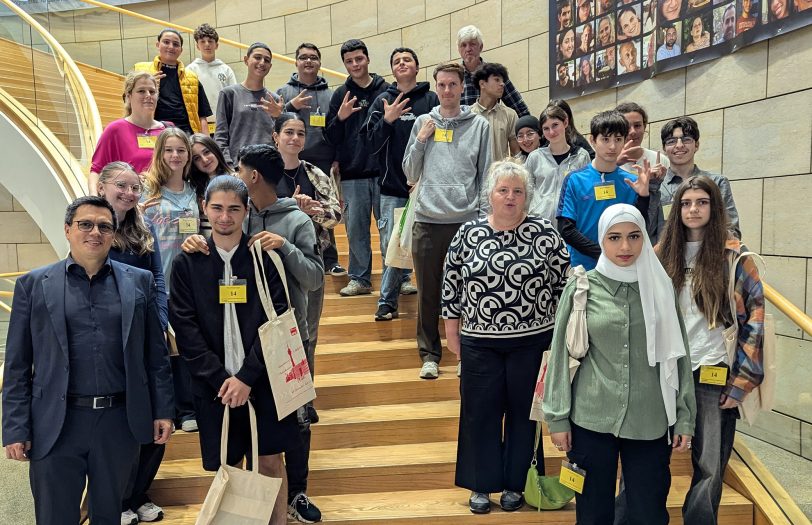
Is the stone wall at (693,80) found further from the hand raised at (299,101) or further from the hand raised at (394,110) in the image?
the hand raised at (299,101)

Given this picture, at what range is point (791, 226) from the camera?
421cm

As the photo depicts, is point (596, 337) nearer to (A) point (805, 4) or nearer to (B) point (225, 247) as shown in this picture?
(B) point (225, 247)

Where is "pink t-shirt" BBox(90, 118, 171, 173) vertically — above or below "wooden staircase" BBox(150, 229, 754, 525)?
above

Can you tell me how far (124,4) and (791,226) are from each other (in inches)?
418

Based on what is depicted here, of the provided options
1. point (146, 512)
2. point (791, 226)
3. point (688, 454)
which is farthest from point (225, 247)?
point (791, 226)

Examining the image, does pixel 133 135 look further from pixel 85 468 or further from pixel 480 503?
pixel 480 503

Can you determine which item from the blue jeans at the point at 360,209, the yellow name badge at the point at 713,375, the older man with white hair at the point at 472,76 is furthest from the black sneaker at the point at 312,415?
the older man with white hair at the point at 472,76

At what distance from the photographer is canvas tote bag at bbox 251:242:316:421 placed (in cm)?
268

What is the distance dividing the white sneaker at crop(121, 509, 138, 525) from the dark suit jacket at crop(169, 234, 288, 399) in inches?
35.1

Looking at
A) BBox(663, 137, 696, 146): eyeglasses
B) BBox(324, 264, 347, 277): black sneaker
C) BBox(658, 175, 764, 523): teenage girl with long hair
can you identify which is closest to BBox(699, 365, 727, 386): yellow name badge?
BBox(658, 175, 764, 523): teenage girl with long hair

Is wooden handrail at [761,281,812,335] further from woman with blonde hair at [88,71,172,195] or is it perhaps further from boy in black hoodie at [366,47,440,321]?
woman with blonde hair at [88,71,172,195]

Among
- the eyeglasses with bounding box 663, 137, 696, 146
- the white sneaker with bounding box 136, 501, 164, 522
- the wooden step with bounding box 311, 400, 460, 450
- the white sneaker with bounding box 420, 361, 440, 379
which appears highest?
the eyeglasses with bounding box 663, 137, 696, 146

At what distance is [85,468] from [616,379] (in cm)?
208

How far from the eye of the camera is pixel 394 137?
467 cm
